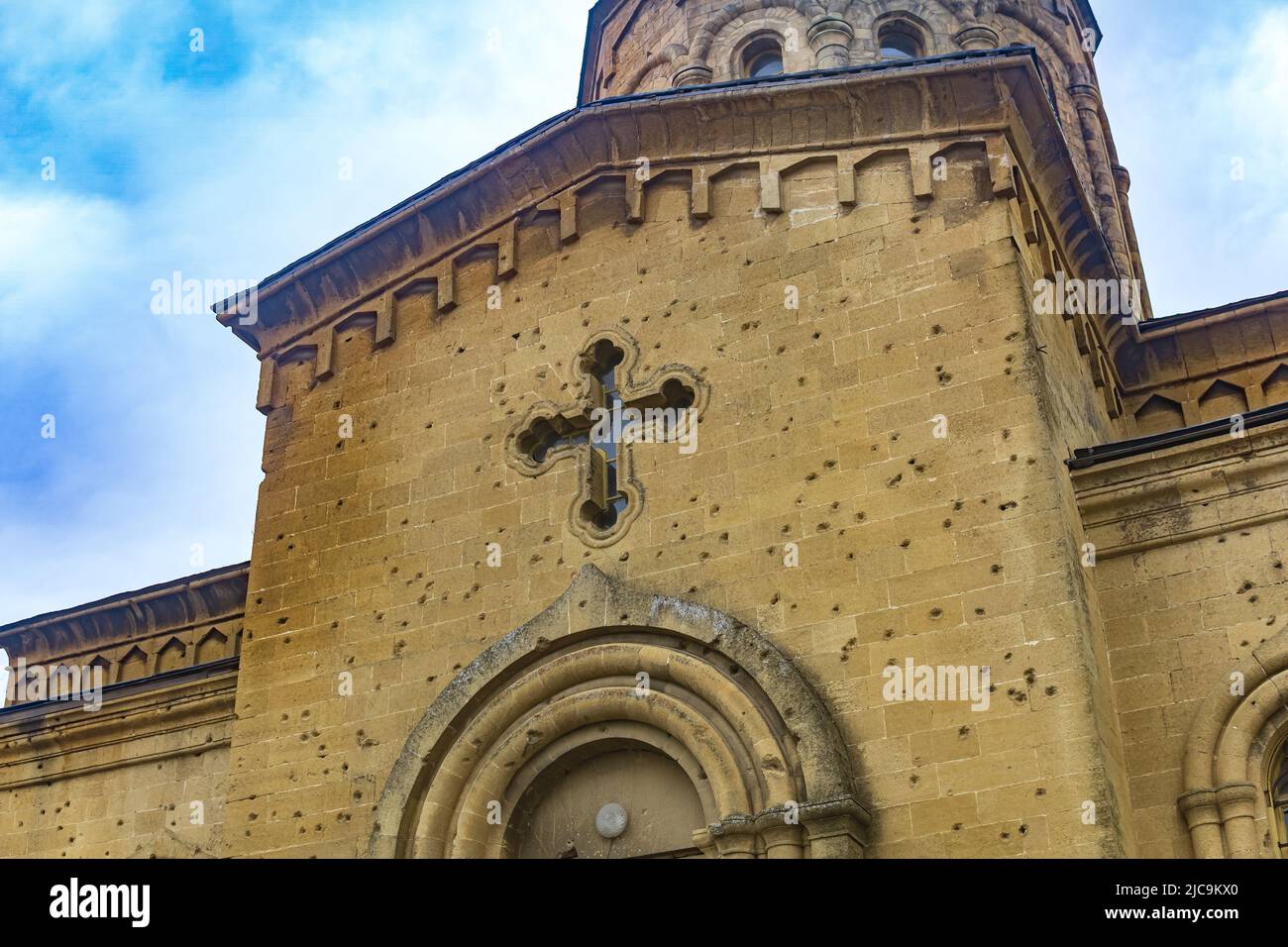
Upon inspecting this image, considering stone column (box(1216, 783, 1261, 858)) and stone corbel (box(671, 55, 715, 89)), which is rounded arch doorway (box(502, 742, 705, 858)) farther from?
stone corbel (box(671, 55, 715, 89))

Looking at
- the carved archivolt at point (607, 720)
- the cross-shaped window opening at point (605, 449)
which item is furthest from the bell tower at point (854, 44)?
the carved archivolt at point (607, 720)

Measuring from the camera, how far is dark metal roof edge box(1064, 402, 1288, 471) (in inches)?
462

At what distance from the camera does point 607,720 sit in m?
12.3

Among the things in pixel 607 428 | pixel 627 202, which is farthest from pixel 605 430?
pixel 627 202

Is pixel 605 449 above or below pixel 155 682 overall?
above

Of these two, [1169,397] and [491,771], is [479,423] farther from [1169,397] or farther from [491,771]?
[1169,397]

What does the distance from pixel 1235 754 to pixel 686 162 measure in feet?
23.6

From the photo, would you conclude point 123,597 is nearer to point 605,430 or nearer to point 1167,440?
point 605,430

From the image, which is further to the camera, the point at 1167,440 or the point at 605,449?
the point at 605,449

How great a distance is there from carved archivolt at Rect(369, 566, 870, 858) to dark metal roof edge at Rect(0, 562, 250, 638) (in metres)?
7.35

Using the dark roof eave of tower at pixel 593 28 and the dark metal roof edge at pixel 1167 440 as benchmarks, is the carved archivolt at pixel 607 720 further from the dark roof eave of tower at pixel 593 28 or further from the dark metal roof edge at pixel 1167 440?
the dark roof eave of tower at pixel 593 28

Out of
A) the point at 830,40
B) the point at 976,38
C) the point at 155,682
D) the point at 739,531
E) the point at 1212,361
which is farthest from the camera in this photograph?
the point at 976,38
